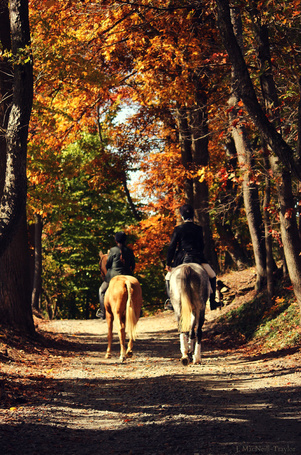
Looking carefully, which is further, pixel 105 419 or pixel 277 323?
pixel 277 323

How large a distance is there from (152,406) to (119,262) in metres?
6.57

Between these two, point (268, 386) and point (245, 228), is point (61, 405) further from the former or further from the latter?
point (245, 228)

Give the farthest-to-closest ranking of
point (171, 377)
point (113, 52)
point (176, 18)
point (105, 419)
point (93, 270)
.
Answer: point (93, 270), point (113, 52), point (176, 18), point (171, 377), point (105, 419)

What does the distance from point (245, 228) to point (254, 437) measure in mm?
27183

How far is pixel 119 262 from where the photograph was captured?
536 inches

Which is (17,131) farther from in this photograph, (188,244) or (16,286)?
(16,286)

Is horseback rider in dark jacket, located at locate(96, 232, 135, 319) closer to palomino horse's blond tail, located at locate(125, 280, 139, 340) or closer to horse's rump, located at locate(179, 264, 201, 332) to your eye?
palomino horse's blond tail, located at locate(125, 280, 139, 340)

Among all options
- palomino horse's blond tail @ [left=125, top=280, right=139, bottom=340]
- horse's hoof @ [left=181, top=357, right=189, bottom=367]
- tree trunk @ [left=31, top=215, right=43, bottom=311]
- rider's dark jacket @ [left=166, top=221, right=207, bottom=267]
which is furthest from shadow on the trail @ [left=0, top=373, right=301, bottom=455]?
tree trunk @ [left=31, top=215, right=43, bottom=311]

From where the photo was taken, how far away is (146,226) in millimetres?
30594

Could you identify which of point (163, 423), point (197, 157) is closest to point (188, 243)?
point (163, 423)

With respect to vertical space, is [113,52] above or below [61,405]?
above

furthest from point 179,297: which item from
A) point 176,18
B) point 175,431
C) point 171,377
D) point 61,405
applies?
point 176,18

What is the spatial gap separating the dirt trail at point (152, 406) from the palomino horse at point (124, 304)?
519 millimetres

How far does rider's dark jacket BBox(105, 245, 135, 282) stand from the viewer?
536 inches
